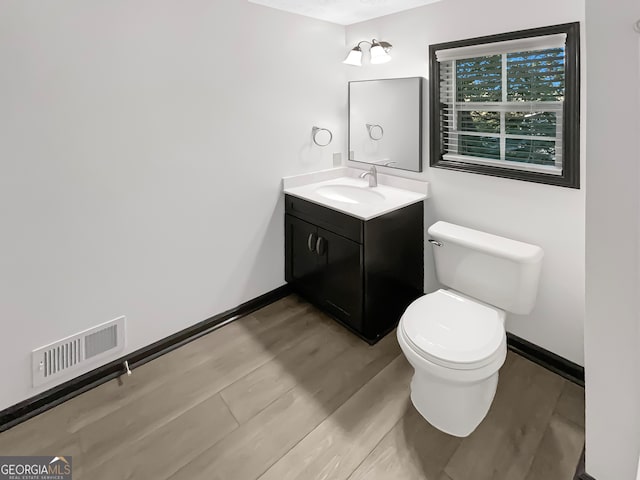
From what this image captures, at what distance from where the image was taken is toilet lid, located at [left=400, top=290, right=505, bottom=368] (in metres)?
1.56

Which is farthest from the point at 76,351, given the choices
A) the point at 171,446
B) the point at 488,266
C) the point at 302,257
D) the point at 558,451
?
the point at 558,451

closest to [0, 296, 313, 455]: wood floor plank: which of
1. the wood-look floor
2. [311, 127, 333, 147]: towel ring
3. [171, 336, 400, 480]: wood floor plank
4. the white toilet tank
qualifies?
the wood-look floor

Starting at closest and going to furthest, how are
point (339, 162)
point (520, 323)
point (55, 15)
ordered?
point (55, 15) → point (520, 323) → point (339, 162)

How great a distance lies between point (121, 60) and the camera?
5.95ft

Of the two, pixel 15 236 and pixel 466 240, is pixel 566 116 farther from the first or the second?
pixel 15 236

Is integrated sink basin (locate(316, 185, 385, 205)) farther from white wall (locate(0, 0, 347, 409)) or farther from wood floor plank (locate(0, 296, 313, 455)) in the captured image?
wood floor plank (locate(0, 296, 313, 455))

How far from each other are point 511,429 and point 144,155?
2.23 m

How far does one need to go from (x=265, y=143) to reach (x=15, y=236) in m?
1.43

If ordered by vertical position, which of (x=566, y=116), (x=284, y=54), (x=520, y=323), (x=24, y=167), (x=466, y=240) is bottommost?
(x=520, y=323)

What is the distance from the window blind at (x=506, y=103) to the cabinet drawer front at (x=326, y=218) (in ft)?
2.50

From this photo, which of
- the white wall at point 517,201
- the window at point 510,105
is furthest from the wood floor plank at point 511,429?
the window at point 510,105

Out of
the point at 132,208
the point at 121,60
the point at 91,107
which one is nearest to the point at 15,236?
the point at 132,208

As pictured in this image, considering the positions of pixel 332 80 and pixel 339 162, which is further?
pixel 339 162

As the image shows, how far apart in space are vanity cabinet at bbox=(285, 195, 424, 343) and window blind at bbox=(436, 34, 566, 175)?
53 cm
